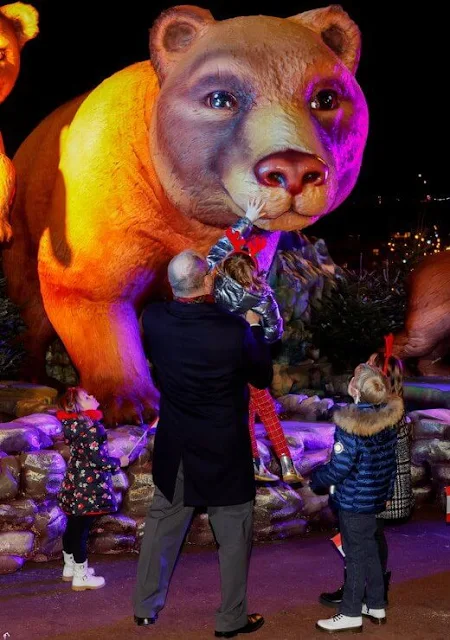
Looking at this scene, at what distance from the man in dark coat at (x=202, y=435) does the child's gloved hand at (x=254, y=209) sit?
2.30 ft

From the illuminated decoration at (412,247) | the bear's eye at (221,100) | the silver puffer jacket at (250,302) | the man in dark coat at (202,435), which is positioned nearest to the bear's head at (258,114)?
the bear's eye at (221,100)

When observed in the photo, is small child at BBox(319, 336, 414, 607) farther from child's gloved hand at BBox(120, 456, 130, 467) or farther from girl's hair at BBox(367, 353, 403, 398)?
child's gloved hand at BBox(120, 456, 130, 467)

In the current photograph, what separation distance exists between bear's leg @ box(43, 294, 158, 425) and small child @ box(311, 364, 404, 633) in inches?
67.3

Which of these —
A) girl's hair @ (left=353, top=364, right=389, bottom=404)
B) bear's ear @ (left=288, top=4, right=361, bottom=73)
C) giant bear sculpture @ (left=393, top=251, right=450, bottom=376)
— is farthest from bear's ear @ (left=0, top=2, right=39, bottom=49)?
giant bear sculpture @ (left=393, top=251, right=450, bottom=376)

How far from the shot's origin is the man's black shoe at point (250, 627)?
337 cm

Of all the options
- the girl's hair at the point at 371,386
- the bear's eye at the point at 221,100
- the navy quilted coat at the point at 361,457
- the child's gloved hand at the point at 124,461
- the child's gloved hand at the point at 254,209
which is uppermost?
the bear's eye at the point at 221,100

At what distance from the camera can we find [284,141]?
414 cm

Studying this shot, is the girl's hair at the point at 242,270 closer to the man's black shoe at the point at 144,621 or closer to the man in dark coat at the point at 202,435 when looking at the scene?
the man in dark coat at the point at 202,435

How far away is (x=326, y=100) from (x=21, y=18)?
1.74 meters

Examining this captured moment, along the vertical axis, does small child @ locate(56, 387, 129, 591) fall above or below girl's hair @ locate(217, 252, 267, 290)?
below

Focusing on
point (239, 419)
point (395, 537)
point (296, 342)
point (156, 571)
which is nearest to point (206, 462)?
point (239, 419)

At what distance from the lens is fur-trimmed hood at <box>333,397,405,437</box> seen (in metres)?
3.43

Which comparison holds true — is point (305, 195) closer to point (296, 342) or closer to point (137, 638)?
point (137, 638)

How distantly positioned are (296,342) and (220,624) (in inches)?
162
